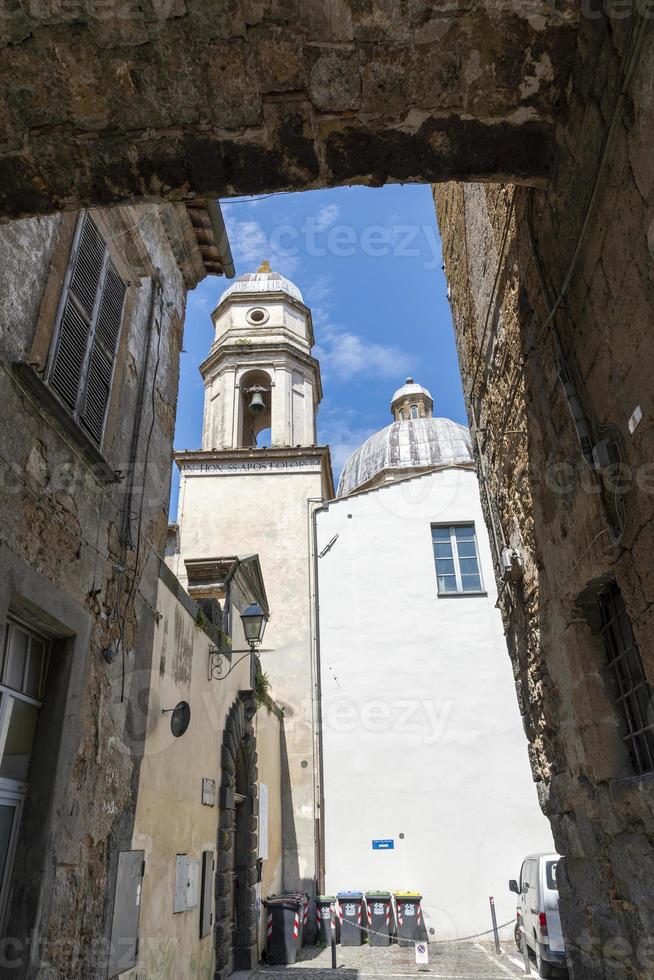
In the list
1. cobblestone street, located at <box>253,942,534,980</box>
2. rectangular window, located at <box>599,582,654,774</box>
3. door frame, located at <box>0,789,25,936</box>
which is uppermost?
rectangular window, located at <box>599,582,654,774</box>

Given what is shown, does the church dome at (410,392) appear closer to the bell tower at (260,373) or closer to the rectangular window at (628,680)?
the bell tower at (260,373)

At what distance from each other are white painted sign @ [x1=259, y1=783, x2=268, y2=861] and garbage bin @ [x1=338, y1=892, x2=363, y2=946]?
83.5 inches

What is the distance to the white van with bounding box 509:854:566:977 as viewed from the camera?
27.7ft

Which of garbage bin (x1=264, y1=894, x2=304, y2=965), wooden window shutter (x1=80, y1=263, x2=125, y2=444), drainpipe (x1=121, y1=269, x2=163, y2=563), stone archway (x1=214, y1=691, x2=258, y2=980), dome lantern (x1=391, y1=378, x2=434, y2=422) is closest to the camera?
wooden window shutter (x1=80, y1=263, x2=125, y2=444)

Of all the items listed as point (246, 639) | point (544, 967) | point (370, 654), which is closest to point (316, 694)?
point (370, 654)

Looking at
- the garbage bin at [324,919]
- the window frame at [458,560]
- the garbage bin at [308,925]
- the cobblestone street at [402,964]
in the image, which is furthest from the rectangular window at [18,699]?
the window frame at [458,560]

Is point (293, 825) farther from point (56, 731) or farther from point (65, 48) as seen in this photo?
point (65, 48)

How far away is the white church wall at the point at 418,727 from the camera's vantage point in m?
13.1

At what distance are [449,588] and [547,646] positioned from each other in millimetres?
11812

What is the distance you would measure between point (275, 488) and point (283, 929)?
9.90 m

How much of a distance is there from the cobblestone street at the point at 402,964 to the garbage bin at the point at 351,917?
0.21 metres

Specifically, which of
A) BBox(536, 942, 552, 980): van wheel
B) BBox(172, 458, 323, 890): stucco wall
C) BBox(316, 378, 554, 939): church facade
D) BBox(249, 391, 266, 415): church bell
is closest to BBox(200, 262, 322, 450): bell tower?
BBox(249, 391, 266, 415): church bell

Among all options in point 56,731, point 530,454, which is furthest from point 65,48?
point 56,731

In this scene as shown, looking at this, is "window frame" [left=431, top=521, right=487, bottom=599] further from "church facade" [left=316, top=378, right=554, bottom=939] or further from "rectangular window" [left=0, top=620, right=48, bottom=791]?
"rectangular window" [left=0, top=620, right=48, bottom=791]
